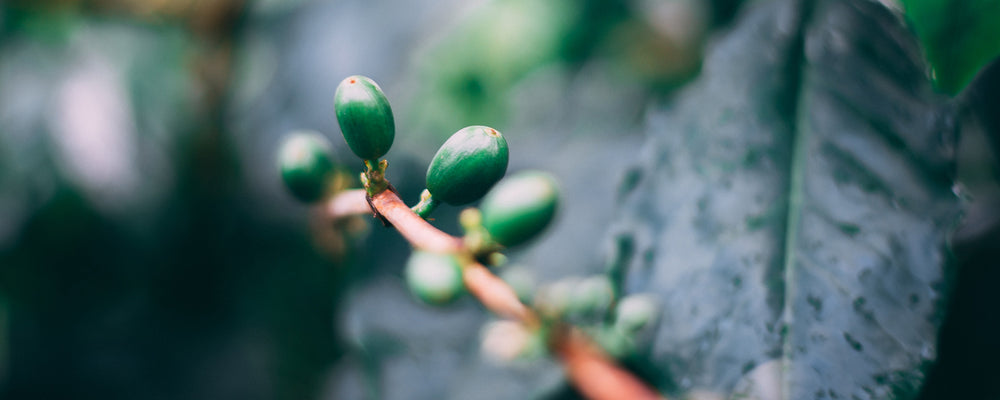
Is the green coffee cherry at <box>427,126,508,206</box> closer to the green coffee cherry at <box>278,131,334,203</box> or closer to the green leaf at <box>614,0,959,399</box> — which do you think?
the green coffee cherry at <box>278,131,334,203</box>

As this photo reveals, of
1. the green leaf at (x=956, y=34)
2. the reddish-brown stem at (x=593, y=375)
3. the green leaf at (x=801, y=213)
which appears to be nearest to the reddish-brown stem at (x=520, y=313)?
the reddish-brown stem at (x=593, y=375)

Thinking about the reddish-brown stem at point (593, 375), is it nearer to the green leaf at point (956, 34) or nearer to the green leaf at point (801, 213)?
the green leaf at point (801, 213)

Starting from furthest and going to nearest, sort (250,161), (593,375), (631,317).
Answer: (250,161), (631,317), (593,375)

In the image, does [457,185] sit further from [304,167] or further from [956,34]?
[956,34]

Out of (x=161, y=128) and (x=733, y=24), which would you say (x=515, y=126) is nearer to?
(x=733, y=24)

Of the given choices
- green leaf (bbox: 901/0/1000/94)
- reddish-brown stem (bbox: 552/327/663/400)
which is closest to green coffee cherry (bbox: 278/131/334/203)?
reddish-brown stem (bbox: 552/327/663/400)

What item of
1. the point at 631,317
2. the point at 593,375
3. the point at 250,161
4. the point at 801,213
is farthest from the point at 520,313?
the point at 250,161
